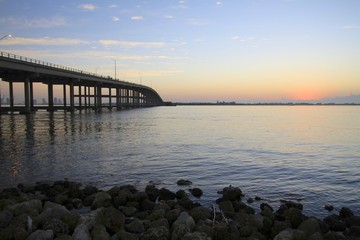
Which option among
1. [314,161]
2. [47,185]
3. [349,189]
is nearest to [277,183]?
[349,189]

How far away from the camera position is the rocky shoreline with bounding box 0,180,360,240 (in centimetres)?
844

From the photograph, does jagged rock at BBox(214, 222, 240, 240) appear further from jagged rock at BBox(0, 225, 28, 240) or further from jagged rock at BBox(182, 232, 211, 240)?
jagged rock at BBox(0, 225, 28, 240)

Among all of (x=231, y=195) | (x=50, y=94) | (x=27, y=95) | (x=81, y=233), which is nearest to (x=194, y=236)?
(x=81, y=233)

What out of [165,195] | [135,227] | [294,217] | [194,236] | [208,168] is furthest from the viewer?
[208,168]

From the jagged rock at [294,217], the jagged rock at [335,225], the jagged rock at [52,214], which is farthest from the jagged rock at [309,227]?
the jagged rock at [52,214]

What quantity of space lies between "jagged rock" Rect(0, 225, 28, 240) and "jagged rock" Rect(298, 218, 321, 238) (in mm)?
7202

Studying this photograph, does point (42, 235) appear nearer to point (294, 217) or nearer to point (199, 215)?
point (199, 215)

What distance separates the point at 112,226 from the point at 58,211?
1667 millimetres

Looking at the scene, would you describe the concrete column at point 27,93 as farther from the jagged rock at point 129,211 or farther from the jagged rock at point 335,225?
the jagged rock at point 335,225

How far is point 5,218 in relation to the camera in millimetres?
9328

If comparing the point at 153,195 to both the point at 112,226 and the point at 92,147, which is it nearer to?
the point at 112,226

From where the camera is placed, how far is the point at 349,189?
15.5 meters

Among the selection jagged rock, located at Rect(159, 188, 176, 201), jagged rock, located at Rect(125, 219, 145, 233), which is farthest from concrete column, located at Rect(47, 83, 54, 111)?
jagged rock, located at Rect(125, 219, 145, 233)

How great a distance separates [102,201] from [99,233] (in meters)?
3.47
